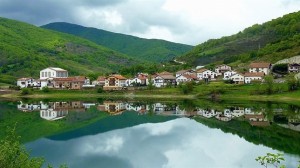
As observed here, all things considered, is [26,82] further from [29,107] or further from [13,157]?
[13,157]

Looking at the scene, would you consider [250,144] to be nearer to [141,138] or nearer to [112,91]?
[141,138]

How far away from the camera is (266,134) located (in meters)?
35.8

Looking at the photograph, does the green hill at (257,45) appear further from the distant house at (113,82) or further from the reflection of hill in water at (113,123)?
the reflection of hill in water at (113,123)

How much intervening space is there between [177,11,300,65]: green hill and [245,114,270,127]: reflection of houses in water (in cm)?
5195

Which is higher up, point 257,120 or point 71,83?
point 71,83

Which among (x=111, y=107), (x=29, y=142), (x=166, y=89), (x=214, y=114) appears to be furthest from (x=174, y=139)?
(x=166, y=89)

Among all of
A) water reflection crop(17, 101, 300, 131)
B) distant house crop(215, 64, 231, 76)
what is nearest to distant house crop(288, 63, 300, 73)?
distant house crop(215, 64, 231, 76)

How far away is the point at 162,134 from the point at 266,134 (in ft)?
30.6

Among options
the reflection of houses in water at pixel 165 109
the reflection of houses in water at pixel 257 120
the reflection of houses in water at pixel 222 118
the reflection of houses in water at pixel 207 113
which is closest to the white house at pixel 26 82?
the reflection of houses in water at pixel 165 109

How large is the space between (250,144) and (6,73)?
110432mm

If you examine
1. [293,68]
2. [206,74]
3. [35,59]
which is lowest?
[206,74]

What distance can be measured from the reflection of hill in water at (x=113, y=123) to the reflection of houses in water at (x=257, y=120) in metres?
9.19

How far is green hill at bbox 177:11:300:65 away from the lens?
10300cm

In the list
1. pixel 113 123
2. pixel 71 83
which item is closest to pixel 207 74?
pixel 71 83
